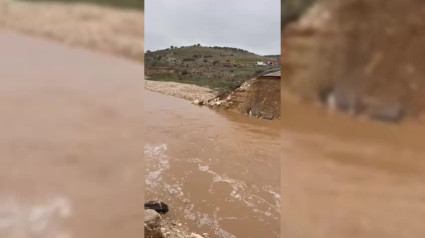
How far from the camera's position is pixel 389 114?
800mm

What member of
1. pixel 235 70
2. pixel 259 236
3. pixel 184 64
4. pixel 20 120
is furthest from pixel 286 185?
pixel 184 64

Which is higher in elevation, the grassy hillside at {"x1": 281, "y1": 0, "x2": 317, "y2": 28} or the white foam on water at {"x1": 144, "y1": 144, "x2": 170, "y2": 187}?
the grassy hillside at {"x1": 281, "y1": 0, "x2": 317, "y2": 28}

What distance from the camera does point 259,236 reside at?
2.48 metres

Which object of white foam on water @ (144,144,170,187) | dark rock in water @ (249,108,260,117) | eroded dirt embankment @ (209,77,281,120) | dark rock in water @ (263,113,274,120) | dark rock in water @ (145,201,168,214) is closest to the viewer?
dark rock in water @ (145,201,168,214)

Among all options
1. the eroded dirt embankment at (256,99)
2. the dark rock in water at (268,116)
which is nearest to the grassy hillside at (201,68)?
the eroded dirt embankment at (256,99)

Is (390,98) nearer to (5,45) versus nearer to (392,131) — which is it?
(392,131)

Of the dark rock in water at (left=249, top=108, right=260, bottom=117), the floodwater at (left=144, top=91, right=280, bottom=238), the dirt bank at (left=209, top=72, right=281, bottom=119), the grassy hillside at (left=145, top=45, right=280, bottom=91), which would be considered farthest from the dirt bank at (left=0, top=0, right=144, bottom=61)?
the grassy hillside at (left=145, top=45, right=280, bottom=91)

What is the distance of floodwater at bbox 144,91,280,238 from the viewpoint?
8.87ft

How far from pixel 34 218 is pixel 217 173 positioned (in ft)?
9.48

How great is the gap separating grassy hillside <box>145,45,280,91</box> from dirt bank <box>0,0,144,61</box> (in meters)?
7.67

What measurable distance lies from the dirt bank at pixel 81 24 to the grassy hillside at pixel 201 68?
25.2ft

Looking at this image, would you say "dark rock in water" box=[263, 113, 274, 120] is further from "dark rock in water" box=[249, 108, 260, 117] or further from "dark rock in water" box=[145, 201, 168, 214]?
"dark rock in water" box=[145, 201, 168, 214]

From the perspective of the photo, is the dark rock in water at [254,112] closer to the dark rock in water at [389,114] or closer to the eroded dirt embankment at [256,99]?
the eroded dirt embankment at [256,99]

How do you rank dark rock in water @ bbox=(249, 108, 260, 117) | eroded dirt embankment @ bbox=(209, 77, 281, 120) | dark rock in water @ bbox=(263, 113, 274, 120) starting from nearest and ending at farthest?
dark rock in water @ bbox=(263, 113, 274, 120)
eroded dirt embankment @ bbox=(209, 77, 281, 120)
dark rock in water @ bbox=(249, 108, 260, 117)
